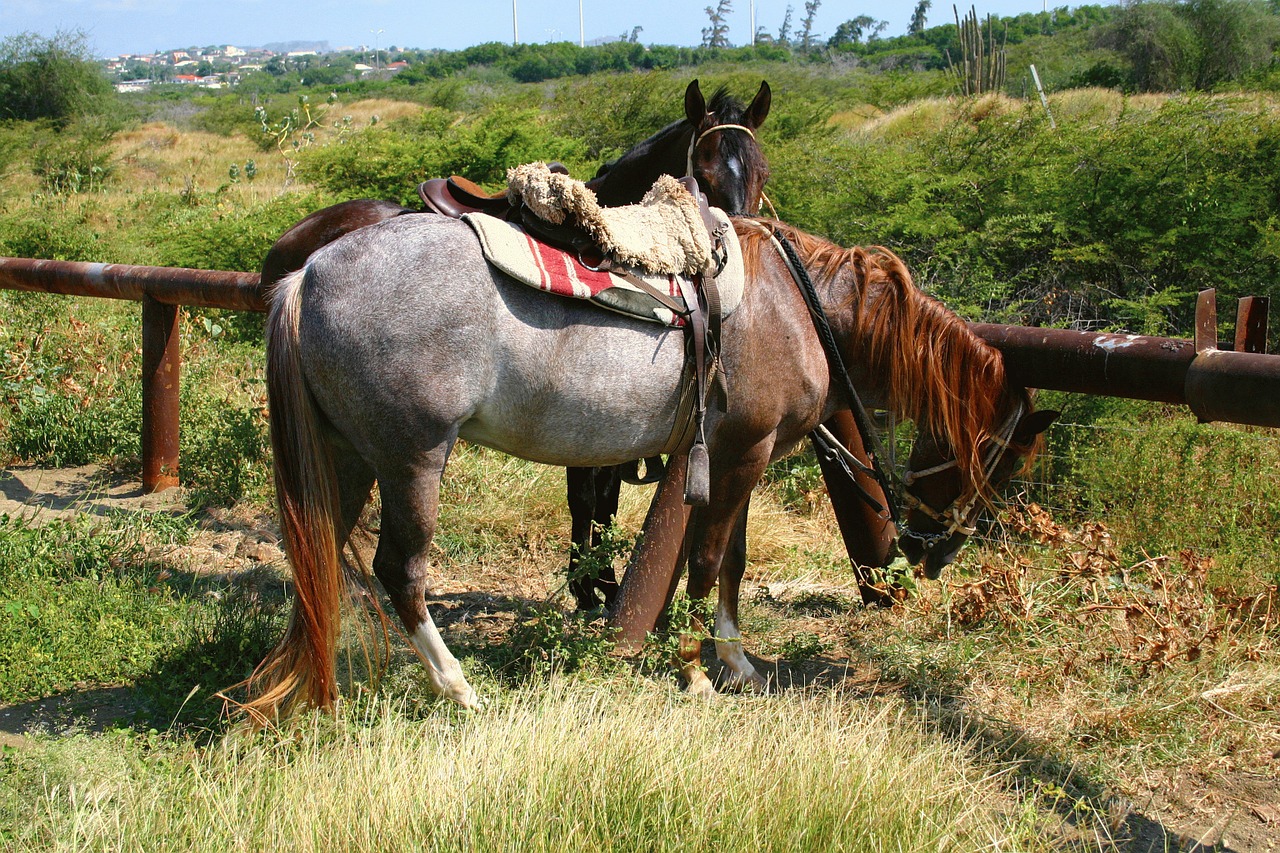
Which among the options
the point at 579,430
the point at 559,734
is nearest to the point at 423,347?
the point at 579,430

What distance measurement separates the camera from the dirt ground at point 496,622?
276 centimetres

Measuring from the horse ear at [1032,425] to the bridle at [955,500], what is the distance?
3 cm

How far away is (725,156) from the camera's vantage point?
5121mm

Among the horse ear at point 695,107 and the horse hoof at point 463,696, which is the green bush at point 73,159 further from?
the horse hoof at point 463,696

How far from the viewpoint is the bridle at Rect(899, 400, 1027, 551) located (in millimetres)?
3568

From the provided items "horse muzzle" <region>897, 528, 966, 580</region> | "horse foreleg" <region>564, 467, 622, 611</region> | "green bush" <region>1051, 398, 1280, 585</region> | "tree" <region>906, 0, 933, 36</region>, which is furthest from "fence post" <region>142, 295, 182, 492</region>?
"tree" <region>906, 0, 933, 36</region>

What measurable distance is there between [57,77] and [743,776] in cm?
3533

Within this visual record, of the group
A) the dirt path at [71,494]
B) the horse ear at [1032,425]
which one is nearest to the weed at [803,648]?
the horse ear at [1032,425]

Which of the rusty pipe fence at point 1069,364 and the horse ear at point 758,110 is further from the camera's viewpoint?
the horse ear at point 758,110

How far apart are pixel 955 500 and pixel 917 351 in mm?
609

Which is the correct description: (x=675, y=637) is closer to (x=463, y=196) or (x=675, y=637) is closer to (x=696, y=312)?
(x=696, y=312)

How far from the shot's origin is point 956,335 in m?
3.47

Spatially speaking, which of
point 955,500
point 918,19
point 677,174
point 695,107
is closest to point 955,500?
point 955,500

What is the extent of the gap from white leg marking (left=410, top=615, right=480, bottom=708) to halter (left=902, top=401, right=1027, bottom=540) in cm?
175
